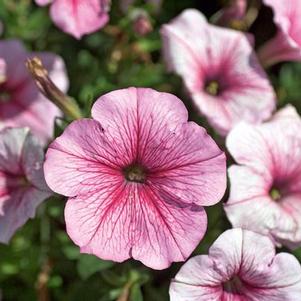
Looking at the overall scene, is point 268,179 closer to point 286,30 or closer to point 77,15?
point 286,30

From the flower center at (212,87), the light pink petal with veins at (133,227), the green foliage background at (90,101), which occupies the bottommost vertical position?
the green foliage background at (90,101)

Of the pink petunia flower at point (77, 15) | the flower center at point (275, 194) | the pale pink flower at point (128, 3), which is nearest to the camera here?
the flower center at point (275, 194)

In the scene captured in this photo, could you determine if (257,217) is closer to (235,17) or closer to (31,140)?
(31,140)

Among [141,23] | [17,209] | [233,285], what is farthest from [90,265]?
[141,23]

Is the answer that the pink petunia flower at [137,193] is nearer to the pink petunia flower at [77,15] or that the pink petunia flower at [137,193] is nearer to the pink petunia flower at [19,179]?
the pink petunia flower at [19,179]

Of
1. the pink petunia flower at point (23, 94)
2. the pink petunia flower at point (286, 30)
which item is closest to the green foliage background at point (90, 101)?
the pink petunia flower at point (23, 94)

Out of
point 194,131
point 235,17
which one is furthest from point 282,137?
point 235,17
